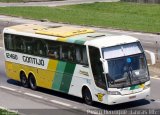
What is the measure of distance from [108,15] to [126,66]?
38897 mm

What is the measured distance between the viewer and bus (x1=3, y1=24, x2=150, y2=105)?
18891mm

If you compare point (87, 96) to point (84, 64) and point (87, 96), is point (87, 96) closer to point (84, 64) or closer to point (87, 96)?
point (87, 96)

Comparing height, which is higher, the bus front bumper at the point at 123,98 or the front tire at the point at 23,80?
the bus front bumper at the point at 123,98

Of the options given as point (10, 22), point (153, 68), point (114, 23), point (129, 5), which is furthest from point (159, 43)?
point (129, 5)

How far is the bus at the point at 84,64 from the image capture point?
744 inches

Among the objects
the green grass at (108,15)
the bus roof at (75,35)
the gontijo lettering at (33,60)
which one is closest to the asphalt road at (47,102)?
the gontijo lettering at (33,60)

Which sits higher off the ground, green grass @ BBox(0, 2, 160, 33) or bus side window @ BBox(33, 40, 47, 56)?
bus side window @ BBox(33, 40, 47, 56)

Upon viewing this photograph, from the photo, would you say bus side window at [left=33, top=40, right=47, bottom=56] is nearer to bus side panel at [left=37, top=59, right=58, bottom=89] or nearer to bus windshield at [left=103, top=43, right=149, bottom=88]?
bus side panel at [left=37, top=59, right=58, bottom=89]

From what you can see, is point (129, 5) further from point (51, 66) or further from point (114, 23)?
point (51, 66)

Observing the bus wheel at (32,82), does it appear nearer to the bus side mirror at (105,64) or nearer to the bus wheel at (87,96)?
the bus wheel at (87,96)

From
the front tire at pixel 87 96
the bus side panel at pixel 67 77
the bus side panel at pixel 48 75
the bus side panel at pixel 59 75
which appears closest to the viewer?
the front tire at pixel 87 96

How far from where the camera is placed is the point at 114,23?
50.2 meters

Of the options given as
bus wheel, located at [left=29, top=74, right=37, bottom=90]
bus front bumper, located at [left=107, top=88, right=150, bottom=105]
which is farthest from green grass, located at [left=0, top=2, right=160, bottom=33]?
bus front bumper, located at [left=107, top=88, right=150, bottom=105]

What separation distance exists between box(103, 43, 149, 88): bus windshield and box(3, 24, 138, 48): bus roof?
29cm
